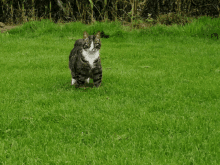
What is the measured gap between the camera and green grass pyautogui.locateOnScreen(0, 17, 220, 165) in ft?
9.45

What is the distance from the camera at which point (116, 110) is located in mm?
3979

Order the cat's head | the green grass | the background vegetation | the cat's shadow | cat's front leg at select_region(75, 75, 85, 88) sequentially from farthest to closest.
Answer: the background vegetation < the cat's shadow < cat's front leg at select_region(75, 75, 85, 88) < the cat's head < the green grass

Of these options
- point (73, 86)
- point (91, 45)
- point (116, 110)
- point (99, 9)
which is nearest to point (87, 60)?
point (91, 45)

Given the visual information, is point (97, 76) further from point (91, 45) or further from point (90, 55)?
point (91, 45)

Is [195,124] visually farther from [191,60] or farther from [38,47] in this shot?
[38,47]

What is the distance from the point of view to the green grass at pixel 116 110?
2.88 metres

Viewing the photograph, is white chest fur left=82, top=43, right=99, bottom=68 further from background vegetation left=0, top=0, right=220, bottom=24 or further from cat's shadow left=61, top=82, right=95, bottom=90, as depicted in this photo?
background vegetation left=0, top=0, right=220, bottom=24

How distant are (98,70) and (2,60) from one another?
3.87 meters

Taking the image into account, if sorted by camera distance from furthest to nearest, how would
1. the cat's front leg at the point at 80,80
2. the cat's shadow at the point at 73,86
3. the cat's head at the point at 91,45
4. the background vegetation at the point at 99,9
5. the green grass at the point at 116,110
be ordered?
the background vegetation at the point at 99,9 < the cat's shadow at the point at 73,86 < the cat's front leg at the point at 80,80 < the cat's head at the point at 91,45 < the green grass at the point at 116,110

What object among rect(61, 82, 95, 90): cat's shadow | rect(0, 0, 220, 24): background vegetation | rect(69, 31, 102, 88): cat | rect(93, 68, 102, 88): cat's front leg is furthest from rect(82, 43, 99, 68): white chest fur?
rect(0, 0, 220, 24): background vegetation

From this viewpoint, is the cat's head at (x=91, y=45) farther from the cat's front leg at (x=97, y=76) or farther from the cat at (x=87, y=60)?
the cat's front leg at (x=97, y=76)

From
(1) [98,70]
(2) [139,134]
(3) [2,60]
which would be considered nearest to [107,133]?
(2) [139,134]

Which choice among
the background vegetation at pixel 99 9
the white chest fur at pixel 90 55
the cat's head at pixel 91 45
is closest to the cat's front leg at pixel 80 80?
the white chest fur at pixel 90 55

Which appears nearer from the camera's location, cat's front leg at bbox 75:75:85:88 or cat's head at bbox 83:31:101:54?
cat's head at bbox 83:31:101:54
